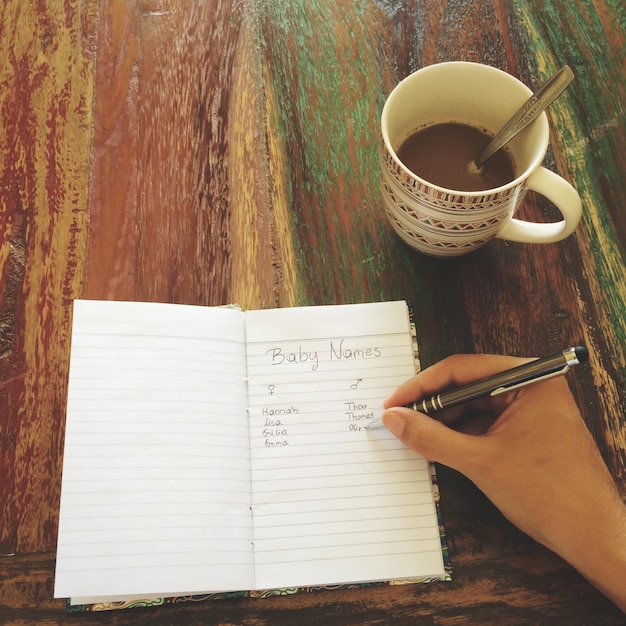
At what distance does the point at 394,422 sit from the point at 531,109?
0.31 m

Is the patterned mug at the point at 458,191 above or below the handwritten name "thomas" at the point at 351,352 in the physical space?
above

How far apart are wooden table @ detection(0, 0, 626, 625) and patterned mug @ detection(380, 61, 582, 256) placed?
8 cm

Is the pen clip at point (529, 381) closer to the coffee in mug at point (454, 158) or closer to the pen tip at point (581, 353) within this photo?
the pen tip at point (581, 353)

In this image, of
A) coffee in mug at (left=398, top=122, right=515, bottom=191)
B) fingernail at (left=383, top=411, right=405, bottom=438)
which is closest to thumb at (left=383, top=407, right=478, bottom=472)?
fingernail at (left=383, top=411, right=405, bottom=438)

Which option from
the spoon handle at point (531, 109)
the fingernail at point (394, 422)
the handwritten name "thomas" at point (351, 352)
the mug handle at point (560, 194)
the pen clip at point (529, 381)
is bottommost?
the fingernail at point (394, 422)

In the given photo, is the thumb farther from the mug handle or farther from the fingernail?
the mug handle

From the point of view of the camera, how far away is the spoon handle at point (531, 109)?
49cm

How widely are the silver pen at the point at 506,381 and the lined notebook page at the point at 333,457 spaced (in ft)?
0.13

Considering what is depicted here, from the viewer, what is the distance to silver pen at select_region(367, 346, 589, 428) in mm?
497

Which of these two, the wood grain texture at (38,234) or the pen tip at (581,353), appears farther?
the wood grain texture at (38,234)

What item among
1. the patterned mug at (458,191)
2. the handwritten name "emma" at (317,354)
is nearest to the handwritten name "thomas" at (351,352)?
the handwritten name "emma" at (317,354)

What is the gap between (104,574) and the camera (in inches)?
21.6

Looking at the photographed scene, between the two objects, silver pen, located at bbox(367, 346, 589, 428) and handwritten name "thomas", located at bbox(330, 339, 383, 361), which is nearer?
silver pen, located at bbox(367, 346, 589, 428)

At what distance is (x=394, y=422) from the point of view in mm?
575
